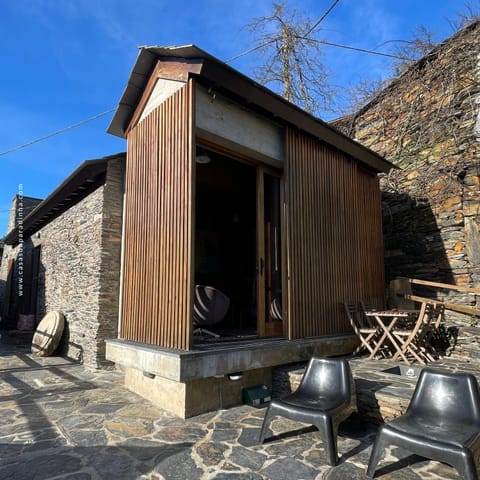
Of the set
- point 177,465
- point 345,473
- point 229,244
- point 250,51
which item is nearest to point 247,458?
point 177,465

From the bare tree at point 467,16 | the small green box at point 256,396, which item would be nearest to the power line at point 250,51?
the bare tree at point 467,16

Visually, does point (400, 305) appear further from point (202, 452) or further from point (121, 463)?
point (121, 463)

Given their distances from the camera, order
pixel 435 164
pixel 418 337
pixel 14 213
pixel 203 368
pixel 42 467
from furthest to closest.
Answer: pixel 14 213 → pixel 435 164 → pixel 418 337 → pixel 203 368 → pixel 42 467

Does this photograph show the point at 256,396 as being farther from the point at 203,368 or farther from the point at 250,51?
the point at 250,51

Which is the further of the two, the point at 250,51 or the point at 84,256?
the point at 250,51

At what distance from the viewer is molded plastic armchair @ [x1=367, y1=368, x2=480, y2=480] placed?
2336 millimetres

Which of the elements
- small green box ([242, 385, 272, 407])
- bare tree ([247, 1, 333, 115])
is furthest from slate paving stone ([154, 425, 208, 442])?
bare tree ([247, 1, 333, 115])

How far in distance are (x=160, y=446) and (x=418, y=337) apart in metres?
3.90

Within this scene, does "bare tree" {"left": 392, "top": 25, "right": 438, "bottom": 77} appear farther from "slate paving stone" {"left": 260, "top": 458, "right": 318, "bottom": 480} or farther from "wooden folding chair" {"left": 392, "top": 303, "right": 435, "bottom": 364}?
"slate paving stone" {"left": 260, "top": 458, "right": 318, "bottom": 480}

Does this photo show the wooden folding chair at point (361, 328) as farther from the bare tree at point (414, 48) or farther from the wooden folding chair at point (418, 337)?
the bare tree at point (414, 48)

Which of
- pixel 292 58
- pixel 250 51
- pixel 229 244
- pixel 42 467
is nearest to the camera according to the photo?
pixel 42 467

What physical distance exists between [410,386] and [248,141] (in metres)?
3.49

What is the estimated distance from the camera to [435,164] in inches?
303

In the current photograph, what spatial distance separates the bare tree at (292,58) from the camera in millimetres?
12078
